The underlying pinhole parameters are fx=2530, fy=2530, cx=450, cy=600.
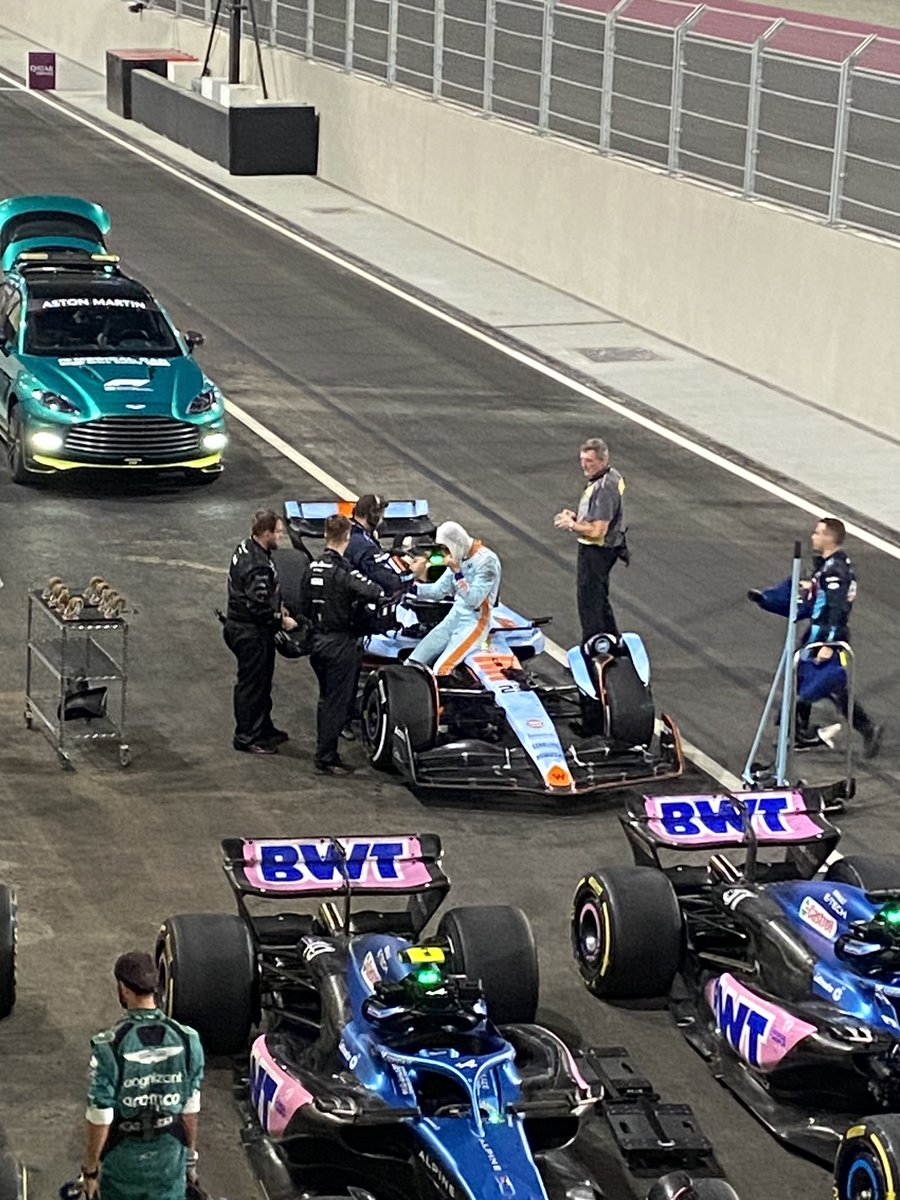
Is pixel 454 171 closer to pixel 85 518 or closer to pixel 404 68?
pixel 404 68

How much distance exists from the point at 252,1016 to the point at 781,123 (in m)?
18.6

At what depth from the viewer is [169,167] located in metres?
39.5

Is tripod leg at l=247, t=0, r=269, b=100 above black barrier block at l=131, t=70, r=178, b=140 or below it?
above

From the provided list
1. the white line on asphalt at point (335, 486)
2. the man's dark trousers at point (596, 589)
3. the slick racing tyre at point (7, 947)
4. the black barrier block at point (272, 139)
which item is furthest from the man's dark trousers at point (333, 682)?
the black barrier block at point (272, 139)

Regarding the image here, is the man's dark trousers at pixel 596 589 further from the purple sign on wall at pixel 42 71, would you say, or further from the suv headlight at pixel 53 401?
the purple sign on wall at pixel 42 71

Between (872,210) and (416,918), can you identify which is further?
(872,210)

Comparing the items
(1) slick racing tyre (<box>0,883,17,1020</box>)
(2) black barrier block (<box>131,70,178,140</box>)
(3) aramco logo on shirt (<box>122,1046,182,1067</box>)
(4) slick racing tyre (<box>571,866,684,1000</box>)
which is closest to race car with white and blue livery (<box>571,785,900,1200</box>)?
(4) slick racing tyre (<box>571,866,684,1000</box>)

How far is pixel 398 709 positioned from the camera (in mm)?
15961

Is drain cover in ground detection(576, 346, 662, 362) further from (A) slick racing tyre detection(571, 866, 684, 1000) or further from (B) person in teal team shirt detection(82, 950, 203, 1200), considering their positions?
(B) person in teal team shirt detection(82, 950, 203, 1200)

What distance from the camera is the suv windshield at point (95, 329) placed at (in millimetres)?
23156

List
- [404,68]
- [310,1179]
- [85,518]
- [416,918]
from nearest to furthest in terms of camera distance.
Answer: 1. [310,1179]
2. [416,918]
3. [85,518]
4. [404,68]

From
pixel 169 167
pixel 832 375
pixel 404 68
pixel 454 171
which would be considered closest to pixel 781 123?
pixel 832 375

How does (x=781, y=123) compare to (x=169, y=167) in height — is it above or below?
above

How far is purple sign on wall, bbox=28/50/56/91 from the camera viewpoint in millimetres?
47688
